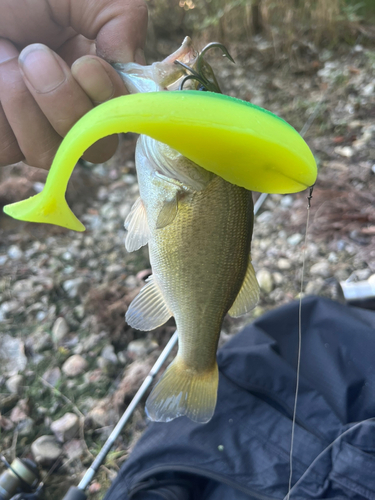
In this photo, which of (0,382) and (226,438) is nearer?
(226,438)

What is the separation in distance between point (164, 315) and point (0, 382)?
1934 millimetres

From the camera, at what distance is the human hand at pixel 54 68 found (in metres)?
1.06

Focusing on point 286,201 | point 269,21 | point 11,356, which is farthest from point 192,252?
point 269,21

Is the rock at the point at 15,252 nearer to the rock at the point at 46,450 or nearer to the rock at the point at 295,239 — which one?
the rock at the point at 46,450

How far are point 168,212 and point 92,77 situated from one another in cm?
45

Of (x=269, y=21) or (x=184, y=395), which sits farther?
(x=269, y=21)

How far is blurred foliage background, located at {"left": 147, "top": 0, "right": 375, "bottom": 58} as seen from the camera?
18.2ft

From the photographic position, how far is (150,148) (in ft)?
3.51

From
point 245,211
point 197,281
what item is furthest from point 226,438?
point 245,211

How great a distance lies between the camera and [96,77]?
107cm

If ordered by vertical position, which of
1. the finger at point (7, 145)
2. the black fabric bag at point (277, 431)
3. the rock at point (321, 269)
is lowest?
the rock at point (321, 269)

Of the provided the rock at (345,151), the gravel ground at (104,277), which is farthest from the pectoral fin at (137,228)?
the rock at (345,151)

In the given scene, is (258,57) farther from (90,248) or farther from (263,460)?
(263,460)

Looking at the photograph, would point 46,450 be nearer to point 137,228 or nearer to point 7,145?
point 137,228
